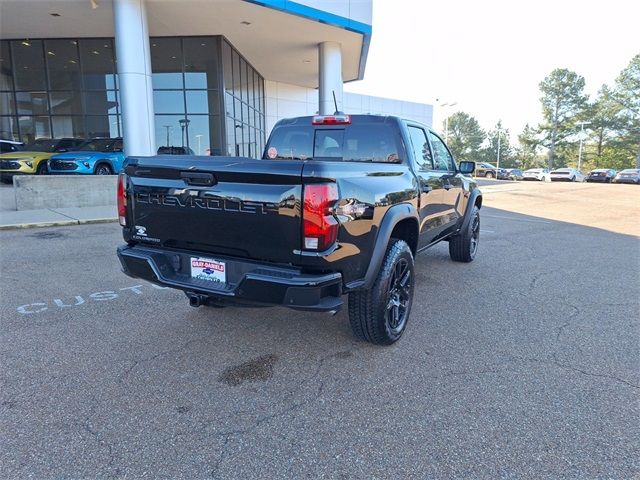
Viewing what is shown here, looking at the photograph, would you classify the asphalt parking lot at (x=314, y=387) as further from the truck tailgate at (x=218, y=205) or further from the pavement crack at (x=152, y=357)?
the truck tailgate at (x=218, y=205)

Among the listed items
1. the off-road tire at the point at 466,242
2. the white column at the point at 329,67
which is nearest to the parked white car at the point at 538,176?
the white column at the point at 329,67

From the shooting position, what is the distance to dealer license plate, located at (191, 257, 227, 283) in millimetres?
3063

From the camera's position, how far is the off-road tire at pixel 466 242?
6.30 meters

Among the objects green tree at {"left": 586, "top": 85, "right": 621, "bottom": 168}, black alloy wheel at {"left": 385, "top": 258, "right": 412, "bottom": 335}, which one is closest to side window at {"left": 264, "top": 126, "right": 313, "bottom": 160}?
black alloy wheel at {"left": 385, "top": 258, "right": 412, "bottom": 335}

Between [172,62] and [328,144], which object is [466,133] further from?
[328,144]

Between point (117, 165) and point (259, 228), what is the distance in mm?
13441

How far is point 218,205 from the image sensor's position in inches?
119

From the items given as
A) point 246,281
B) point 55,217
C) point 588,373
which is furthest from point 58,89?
point 588,373

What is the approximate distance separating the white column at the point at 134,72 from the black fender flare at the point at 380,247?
11439 millimetres

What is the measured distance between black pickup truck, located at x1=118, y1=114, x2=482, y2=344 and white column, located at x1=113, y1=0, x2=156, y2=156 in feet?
34.3

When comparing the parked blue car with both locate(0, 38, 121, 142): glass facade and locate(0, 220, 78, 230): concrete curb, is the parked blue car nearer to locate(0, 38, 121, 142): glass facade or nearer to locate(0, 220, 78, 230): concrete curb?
locate(0, 220, 78, 230): concrete curb

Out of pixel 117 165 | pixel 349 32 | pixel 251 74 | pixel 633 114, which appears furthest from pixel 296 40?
pixel 633 114

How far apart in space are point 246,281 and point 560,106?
257 feet

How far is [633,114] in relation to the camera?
6231 cm
